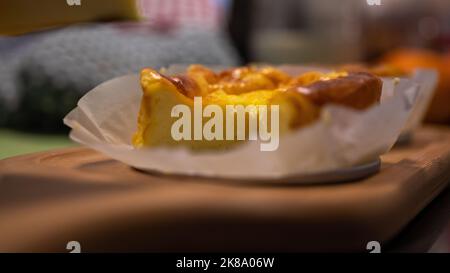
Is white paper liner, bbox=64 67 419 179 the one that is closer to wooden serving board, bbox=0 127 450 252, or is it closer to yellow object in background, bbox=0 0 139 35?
wooden serving board, bbox=0 127 450 252

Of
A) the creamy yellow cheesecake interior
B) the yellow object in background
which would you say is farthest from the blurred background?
the creamy yellow cheesecake interior

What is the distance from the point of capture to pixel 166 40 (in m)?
1.26

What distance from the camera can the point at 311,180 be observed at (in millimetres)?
435

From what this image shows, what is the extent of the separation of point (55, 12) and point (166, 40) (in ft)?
1.93

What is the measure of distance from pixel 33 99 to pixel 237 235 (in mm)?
814

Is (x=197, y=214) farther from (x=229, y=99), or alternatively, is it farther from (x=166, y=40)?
(x=166, y=40)

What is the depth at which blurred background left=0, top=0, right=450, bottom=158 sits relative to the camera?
2.48ft

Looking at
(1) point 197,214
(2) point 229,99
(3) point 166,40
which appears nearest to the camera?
(1) point 197,214

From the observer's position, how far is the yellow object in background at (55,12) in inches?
25.9

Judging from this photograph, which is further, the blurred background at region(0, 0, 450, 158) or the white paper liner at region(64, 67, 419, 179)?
the blurred background at region(0, 0, 450, 158)

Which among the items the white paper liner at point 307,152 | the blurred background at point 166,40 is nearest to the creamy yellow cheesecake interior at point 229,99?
the white paper liner at point 307,152

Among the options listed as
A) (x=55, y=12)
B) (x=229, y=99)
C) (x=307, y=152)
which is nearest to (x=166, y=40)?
(x=55, y=12)
